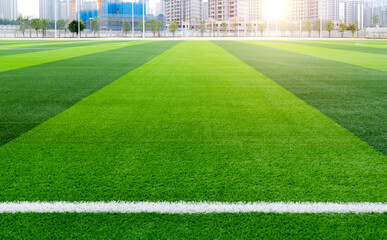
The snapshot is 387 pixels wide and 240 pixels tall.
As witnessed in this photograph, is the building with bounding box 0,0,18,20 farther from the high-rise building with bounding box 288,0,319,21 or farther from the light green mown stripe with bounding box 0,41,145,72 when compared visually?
the light green mown stripe with bounding box 0,41,145,72

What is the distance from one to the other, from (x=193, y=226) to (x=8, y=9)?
202m

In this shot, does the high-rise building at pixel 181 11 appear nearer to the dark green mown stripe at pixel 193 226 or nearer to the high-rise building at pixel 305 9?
the high-rise building at pixel 305 9

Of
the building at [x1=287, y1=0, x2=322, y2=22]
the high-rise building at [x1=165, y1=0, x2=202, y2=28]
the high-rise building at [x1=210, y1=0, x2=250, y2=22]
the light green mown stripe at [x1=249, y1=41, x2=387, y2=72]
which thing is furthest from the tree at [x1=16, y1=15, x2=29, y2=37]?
the building at [x1=287, y1=0, x2=322, y2=22]

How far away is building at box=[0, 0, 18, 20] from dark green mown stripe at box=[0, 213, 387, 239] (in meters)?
196

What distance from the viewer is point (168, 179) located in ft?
10.5

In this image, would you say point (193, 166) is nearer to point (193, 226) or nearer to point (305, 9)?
point (193, 226)

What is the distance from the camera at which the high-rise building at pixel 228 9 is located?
186 metres

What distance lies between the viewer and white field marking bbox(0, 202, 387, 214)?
265cm

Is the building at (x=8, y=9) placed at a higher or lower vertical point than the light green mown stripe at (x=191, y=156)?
higher

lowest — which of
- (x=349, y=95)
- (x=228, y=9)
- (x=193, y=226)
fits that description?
(x=193, y=226)

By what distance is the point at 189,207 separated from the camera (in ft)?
8.87

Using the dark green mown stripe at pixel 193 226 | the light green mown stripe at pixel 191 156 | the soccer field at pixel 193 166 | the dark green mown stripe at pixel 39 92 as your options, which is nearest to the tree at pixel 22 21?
the dark green mown stripe at pixel 39 92

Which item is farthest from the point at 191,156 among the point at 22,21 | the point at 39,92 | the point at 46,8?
the point at 46,8

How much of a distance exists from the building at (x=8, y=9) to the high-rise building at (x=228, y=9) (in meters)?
97.1
